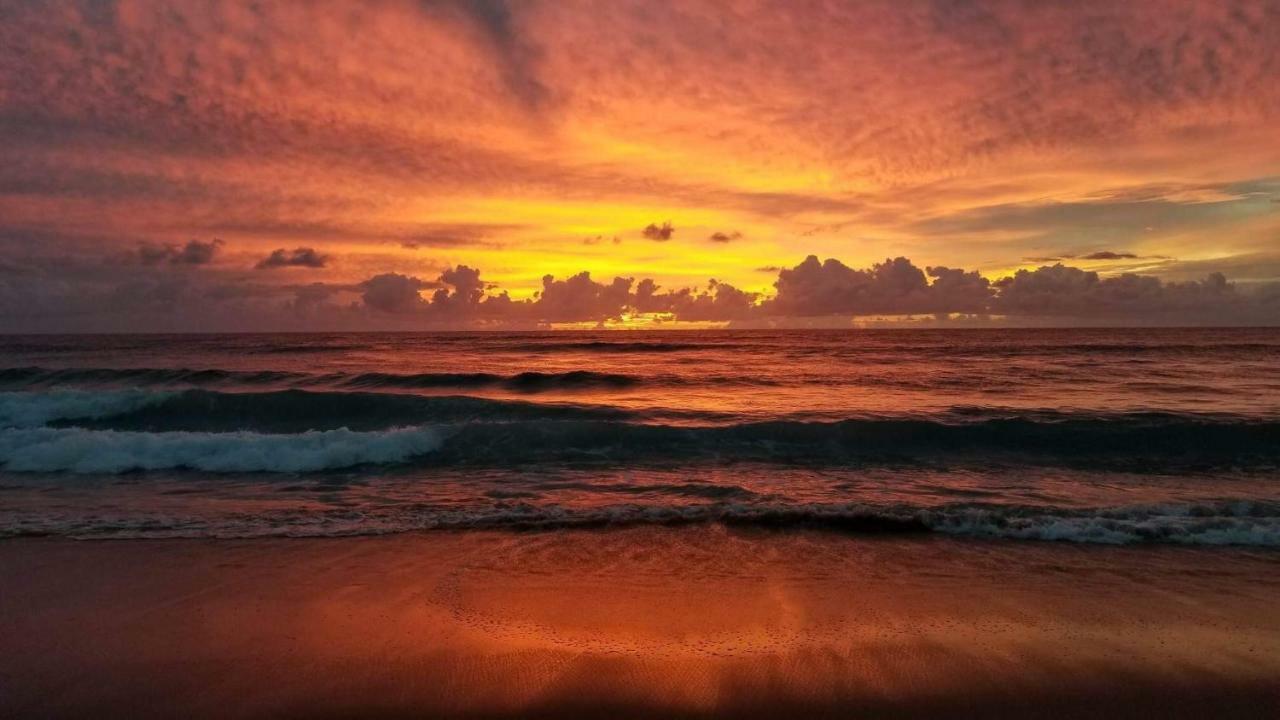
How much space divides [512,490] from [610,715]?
23.0 feet

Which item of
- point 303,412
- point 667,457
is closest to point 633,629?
point 667,457

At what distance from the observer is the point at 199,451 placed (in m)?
13.7

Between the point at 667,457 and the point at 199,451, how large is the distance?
913 cm

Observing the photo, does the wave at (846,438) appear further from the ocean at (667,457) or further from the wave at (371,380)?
the wave at (371,380)

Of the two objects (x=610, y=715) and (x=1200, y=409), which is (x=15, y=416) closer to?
(x=610, y=715)

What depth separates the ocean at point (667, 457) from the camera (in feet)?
29.8

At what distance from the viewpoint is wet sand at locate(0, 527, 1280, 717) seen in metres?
4.71

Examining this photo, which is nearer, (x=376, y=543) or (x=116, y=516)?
(x=376, y=543)

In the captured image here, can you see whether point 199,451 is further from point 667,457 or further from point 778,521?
point 778,521

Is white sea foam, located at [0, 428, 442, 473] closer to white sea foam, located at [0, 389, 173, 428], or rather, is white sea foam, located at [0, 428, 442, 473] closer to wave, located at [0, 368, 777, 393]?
white sea foam, located at [0, 389, 173, 428]

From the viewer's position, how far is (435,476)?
12.6 m

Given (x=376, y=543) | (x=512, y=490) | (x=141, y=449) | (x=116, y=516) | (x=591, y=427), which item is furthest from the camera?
(x=591, y=427)

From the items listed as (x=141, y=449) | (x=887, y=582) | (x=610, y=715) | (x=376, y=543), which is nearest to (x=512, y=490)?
(x=376, y=543)

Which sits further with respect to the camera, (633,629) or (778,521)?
(778,521)
